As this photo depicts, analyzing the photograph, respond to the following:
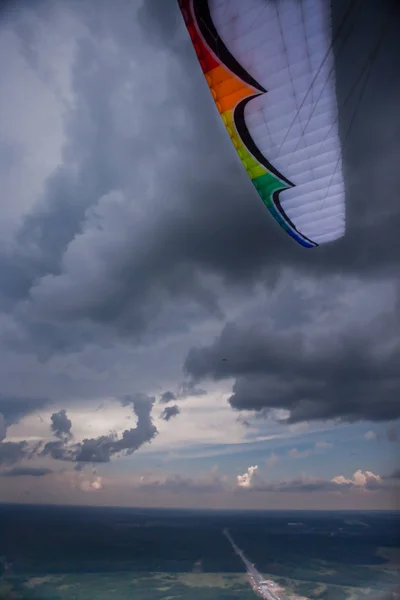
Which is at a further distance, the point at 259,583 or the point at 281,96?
the point at 259,583

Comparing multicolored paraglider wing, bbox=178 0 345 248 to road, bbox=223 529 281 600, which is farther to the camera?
road, bbox=223 529 281 600

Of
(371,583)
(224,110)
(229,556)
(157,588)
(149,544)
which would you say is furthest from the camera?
(149,544)

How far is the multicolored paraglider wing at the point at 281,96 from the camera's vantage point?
4.34m

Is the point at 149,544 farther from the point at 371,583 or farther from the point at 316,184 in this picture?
the point at 316,184

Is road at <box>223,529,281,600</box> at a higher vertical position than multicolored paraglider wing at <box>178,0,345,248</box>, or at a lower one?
lower

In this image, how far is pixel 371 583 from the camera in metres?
49.0

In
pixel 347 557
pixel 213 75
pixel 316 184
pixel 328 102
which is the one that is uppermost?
pixel 213 75

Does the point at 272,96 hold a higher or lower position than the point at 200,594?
higher

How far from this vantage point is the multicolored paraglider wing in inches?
171

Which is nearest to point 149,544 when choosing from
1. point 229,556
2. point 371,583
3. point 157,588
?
point 229,556

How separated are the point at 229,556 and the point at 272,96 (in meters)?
71.7

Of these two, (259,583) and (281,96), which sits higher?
(281,96)

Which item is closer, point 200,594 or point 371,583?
point 200,594

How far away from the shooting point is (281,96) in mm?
5020
